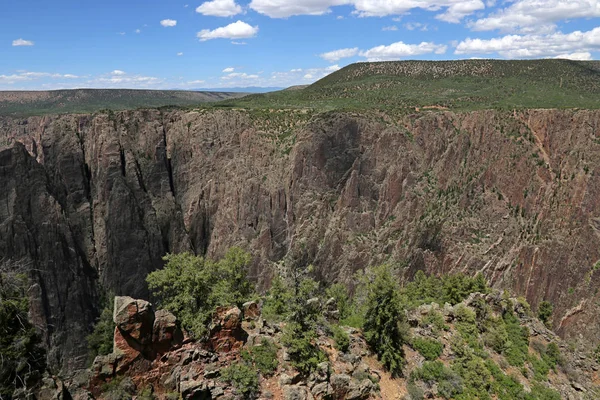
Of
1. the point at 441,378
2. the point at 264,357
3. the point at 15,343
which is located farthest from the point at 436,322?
the point at 15,343

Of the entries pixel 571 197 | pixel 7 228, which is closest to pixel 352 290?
pixel 571 197

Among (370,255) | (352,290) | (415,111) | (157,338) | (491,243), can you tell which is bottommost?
(352,290)

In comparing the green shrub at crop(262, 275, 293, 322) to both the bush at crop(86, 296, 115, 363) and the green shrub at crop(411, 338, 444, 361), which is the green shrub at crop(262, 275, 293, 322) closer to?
the green shrub at crop(411, 338, 444, 361)

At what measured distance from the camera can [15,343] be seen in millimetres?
14133

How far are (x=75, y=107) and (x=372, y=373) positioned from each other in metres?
183

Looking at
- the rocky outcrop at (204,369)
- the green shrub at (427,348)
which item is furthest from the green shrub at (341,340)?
the green shrub at (427,348)

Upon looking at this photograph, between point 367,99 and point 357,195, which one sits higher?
point 367,99

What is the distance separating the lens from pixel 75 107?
170 m

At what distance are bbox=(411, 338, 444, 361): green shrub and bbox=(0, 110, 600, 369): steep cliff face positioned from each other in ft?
121

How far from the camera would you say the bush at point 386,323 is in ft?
81.9

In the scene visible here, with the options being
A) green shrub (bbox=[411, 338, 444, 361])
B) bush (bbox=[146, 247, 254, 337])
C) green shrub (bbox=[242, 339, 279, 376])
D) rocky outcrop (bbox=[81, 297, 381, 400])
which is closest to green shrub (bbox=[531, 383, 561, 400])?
green shrub (bbox=[411, 338, 444, 361])

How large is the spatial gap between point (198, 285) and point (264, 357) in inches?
417

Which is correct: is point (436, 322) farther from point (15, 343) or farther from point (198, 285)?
point (15, 343)

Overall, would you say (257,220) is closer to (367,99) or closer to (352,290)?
(352,290)
